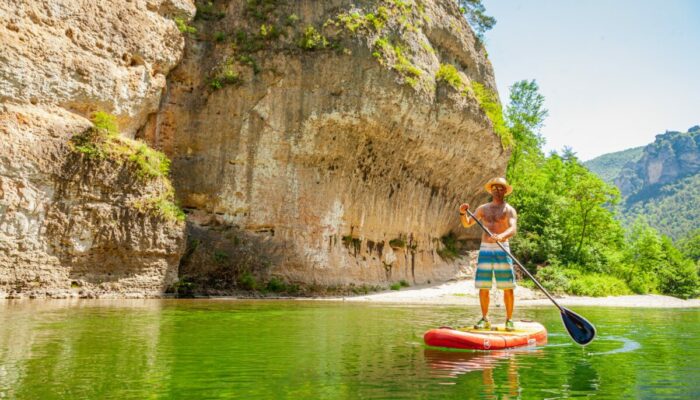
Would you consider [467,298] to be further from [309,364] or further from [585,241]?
[309,364]

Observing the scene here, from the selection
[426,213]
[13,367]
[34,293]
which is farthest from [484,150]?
[13,367]

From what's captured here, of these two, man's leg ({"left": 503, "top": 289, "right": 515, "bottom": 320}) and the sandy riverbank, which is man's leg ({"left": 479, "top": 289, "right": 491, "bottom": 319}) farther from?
the sandy riverbank

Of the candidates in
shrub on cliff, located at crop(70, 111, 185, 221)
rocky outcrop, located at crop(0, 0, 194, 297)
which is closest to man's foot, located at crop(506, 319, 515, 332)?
rocky outcrop, located at crop(0, 0, 194, 297)

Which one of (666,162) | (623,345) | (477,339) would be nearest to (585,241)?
(623,345)

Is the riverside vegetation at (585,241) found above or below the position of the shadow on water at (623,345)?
above

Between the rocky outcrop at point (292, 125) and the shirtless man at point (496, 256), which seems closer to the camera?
the shirtless man at point (496, 256)

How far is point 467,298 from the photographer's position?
1005 inches

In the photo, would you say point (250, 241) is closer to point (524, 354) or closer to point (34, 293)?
point (34, 293)

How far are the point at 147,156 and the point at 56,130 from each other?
3403mm

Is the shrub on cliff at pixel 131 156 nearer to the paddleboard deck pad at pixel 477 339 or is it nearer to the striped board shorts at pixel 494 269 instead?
the striped board shorts at pixel 494 269

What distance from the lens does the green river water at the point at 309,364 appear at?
4953mm

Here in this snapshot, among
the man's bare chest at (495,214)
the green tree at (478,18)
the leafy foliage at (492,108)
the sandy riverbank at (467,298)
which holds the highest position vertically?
the green tree at (478,18)

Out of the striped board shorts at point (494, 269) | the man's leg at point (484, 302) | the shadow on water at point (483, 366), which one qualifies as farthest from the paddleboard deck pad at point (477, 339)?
the striped board shorts at point (494, 269)

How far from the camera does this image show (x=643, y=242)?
125 feet
